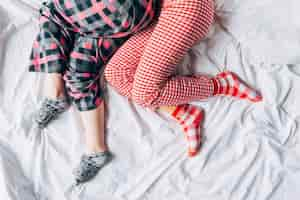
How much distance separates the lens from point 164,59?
80 centimetres

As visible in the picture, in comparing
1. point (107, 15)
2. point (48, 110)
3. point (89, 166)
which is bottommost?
point (89, 166)

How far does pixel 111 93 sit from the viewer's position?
0.94 metres

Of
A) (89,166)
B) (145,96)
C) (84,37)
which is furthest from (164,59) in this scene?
(89,166)

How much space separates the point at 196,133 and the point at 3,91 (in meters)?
0.58

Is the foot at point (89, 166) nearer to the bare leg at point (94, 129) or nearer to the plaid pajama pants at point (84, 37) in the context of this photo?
the bare leg at point (94, 129)

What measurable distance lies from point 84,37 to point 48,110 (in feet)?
0.75

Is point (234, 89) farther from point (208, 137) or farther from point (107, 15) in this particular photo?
point (107, 15)

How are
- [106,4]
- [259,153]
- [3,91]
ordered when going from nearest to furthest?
[106,4], [259,153], [3,91]

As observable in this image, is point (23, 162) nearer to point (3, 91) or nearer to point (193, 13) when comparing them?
point (3, 91)

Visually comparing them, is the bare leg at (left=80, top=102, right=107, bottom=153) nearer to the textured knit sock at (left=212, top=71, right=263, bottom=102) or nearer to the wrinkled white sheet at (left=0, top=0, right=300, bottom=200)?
the wrinkled white sheet at (left=0, top=0, right=300, bottom=200)

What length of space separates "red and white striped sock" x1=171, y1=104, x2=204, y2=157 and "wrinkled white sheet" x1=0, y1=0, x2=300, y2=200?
0.02 meters

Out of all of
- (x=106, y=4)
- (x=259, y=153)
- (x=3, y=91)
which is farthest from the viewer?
(x=3, y=91)

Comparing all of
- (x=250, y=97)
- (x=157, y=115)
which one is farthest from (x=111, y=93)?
(x=250, y=97)

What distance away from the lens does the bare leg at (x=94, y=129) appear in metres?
0.88
